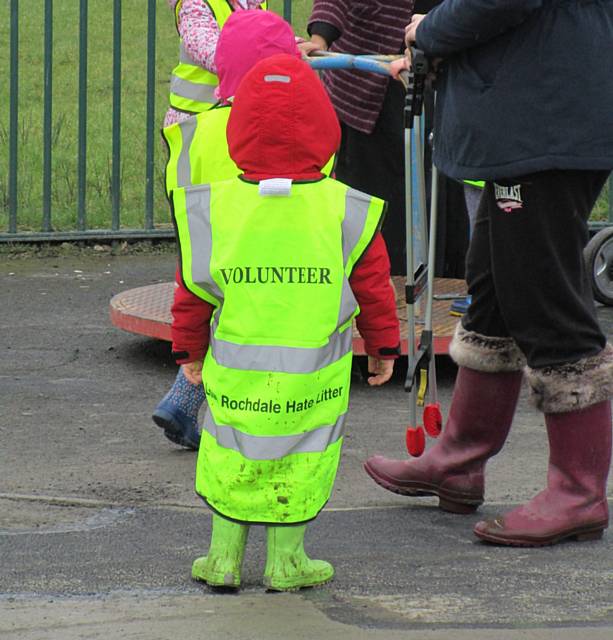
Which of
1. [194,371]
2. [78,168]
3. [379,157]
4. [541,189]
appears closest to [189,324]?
[194,371]

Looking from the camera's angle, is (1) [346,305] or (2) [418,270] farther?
(2) [418,270]

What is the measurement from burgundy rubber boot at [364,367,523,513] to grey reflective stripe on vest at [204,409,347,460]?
0.70 meters

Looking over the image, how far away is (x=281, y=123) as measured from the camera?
3.48m

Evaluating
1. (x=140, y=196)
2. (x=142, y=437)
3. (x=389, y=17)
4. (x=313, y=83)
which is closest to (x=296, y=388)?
(x=313, y=83)

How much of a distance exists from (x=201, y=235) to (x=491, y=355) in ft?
3.16

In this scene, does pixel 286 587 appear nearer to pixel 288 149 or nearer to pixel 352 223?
pixel 352 223

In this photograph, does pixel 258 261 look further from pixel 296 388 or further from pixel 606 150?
pixel 606 150

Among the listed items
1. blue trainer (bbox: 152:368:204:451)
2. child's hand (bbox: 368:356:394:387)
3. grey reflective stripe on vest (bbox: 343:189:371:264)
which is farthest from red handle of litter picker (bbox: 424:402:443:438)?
blue trainer (bbox: 152:368:204:451)

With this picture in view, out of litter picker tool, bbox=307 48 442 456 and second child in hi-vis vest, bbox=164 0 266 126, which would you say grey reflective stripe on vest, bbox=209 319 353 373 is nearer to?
litter picker tool, bbox=307 48 442 456

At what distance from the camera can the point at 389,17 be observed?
20.9ft

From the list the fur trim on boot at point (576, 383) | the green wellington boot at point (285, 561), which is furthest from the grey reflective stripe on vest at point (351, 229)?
the fur trim on boot at point (576, 383)

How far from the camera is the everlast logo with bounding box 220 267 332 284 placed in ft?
11.3

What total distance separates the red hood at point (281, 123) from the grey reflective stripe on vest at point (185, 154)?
35.8 inches

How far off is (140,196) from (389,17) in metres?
4.37
